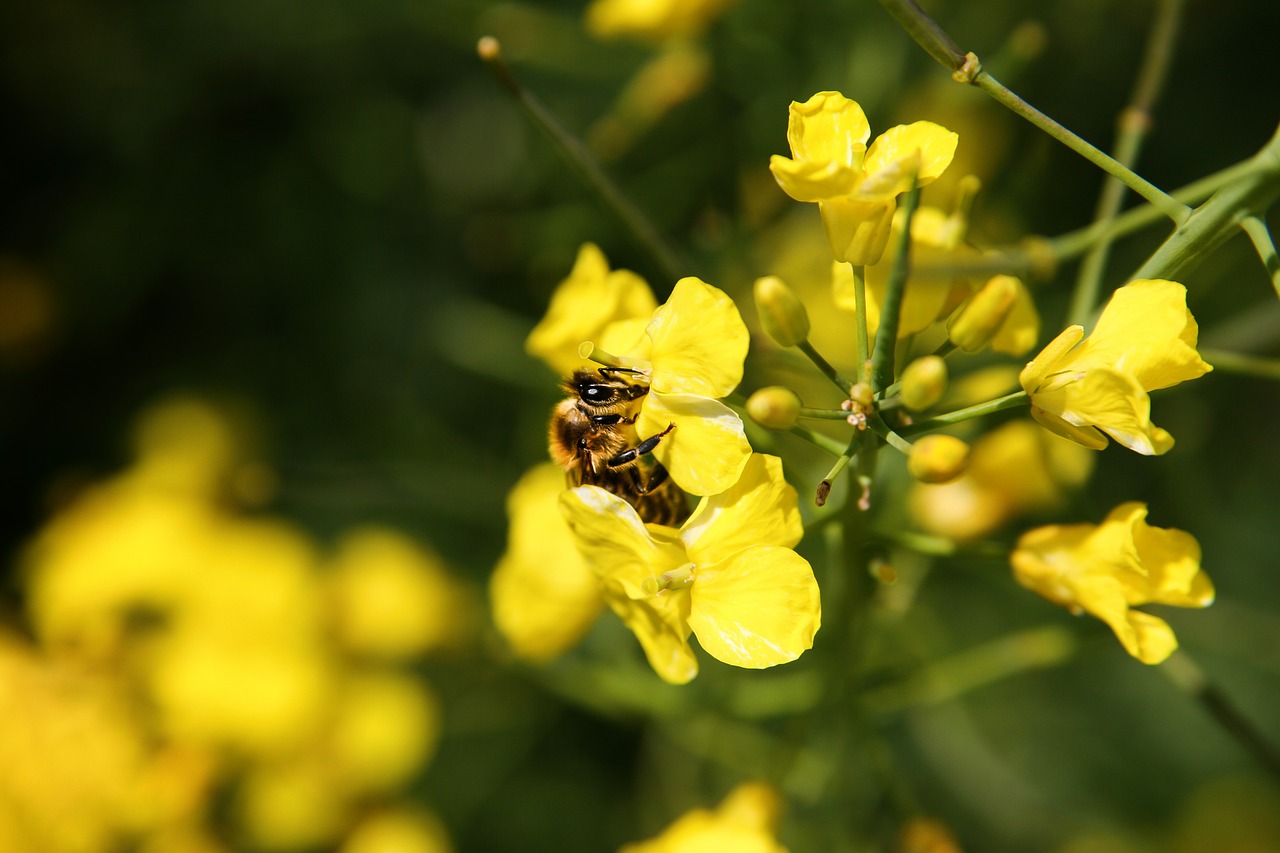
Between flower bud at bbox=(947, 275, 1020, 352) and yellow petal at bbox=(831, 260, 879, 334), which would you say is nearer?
flower bud at bbox=(947, 275, 1020, 352)

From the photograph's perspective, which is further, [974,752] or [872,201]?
[974,752]

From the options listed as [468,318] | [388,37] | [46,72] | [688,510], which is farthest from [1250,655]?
[46,72]

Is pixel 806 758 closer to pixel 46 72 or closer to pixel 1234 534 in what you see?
pixel 1234 534

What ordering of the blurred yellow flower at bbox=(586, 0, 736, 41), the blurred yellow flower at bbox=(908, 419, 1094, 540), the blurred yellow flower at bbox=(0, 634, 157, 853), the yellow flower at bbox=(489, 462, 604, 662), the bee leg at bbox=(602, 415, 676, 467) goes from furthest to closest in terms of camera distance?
1. the blurred yellow flower at bbox=(0, 634, 157, 853)
2. the blurred yellow flower at bbox=(586, 0, 736, 41)
3. the blurred yellow flower at bbox=(908, 419, 1094, 540)
4. the yellow flower at bbox=(489, 462, 604, 662)
5. the bee leg at bbox=(602, 415, 676, 467)

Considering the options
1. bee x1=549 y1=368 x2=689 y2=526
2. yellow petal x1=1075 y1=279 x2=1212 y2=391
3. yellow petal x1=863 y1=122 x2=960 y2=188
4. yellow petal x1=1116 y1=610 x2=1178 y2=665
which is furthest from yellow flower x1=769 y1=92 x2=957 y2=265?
yellow petal x1=1116 y1=610 x2=1178 y2=665

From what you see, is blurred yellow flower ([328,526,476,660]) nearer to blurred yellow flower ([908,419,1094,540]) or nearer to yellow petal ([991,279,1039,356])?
blurred yellow flower ([908,419,1094,540])

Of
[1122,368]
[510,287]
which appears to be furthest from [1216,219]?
[510,287]
